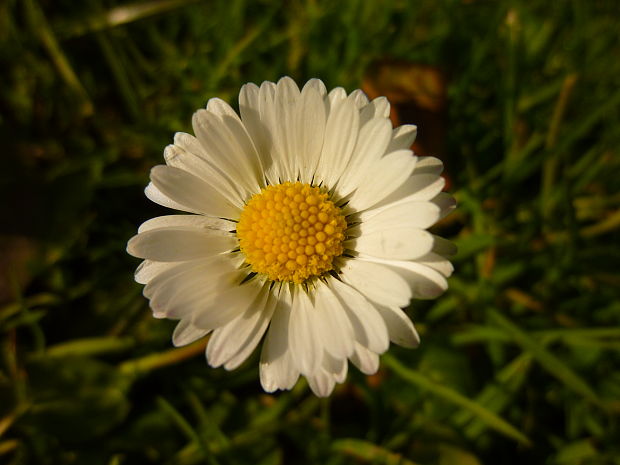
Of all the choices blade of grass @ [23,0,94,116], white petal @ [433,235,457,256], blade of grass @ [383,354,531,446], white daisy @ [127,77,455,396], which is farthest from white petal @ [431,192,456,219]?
blade of grass @ [23,0,94,116]

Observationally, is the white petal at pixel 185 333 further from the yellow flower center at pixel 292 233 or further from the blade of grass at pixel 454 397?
the blade of grass at pixel 454 397

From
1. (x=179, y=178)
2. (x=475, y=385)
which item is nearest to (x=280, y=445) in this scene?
(x=475, y=385)

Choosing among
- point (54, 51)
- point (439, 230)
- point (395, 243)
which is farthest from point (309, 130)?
point (54, 51)

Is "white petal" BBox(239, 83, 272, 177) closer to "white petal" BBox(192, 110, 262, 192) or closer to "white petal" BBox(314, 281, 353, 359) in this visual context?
"white petal" BBox(192, 110, 262, 192)

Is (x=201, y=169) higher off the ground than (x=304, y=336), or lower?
higher

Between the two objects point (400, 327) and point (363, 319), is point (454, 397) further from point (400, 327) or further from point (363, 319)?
point (363, 319)
